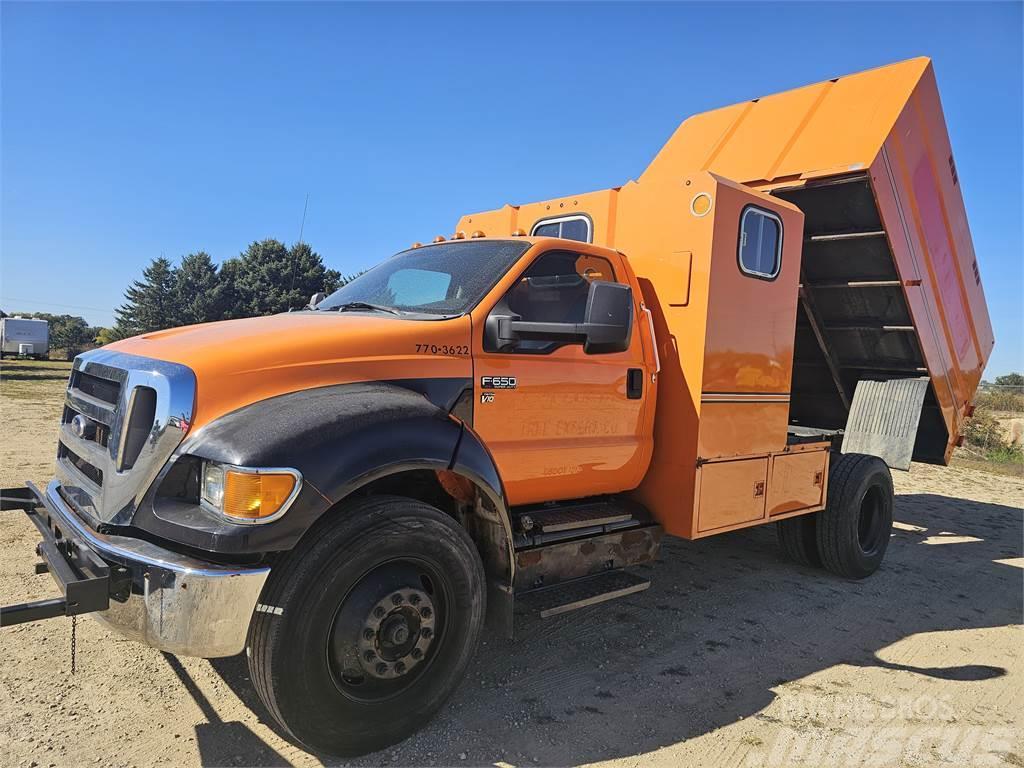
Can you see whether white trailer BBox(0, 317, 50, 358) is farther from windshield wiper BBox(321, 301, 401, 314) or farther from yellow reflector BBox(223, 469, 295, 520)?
yellow reflector BBox(223, 469, 295, 520)

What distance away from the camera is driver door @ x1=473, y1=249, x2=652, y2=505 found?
344 cm

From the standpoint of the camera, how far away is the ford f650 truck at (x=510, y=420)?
2555 millimetres

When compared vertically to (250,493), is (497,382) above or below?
above

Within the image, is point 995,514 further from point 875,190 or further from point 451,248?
point 451,248

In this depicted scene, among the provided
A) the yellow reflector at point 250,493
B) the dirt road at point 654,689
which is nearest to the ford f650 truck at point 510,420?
the yellow reflector at point 250,493

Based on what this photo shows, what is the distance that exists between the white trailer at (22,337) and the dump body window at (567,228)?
133 ft

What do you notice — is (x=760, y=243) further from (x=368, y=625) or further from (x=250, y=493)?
(x=250, y=493)

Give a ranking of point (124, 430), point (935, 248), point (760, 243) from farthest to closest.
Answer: point (935, 248), point (760, 243), point (124, 430)

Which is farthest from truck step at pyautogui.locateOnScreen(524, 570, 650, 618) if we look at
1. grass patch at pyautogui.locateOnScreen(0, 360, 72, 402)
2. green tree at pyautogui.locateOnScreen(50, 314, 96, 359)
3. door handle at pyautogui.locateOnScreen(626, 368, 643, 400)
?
green tree at pyautogui.locateOnScreen(50, 314, 96, 359)

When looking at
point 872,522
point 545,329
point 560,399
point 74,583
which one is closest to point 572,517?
point 560,399

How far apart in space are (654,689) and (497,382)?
1.85 meters

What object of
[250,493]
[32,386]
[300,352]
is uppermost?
[300,352]

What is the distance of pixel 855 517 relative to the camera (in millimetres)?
5664

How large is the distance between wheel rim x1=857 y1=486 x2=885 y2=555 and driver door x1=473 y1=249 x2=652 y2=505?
300cm
